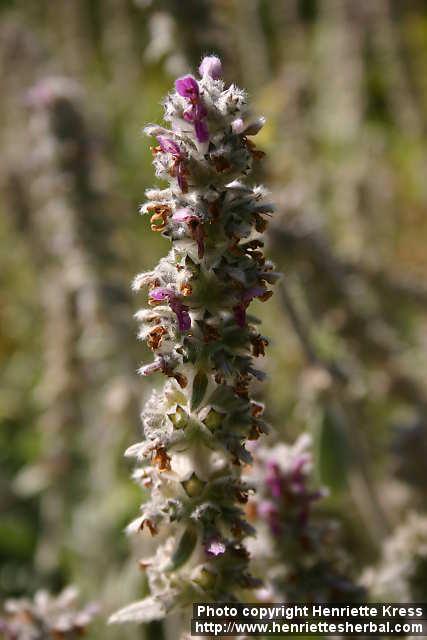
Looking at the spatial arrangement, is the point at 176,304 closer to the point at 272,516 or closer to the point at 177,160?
the point at 177,160

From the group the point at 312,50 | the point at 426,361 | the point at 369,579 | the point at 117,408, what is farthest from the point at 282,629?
the point at 312,50

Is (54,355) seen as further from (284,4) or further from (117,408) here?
(284,4)

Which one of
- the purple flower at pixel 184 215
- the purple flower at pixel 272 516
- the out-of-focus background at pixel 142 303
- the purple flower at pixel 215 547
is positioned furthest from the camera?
the out-of-focus background at pixel 142 303

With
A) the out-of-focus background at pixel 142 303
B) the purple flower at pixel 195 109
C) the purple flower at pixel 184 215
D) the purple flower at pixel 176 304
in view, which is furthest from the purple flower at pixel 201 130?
the out-of-focus background at pixel 142 303

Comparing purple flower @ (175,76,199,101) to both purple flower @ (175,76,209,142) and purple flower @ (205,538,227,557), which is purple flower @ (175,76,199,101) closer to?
purple flower @ (175,76,209,142)

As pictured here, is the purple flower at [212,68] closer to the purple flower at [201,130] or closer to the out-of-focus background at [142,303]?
the purple flower at [201,130]

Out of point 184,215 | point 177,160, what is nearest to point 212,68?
point 177,160
